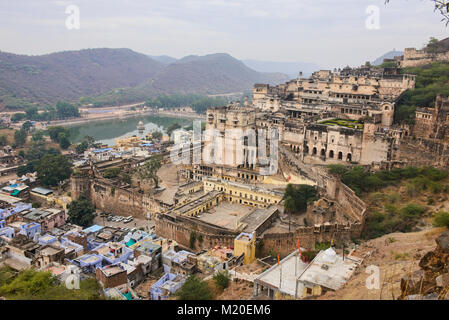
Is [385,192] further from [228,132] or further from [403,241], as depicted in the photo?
[228,132]

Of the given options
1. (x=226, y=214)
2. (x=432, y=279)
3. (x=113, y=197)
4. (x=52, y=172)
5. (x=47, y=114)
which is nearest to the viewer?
(x=432, y=279)

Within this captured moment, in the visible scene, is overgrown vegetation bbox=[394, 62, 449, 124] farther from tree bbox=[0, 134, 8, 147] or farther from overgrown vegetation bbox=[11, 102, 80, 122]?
overgrown vegetation bbox=[11, 102, 80, 122]

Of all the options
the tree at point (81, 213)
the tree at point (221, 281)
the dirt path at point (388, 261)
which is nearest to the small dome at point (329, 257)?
the dirt path at point (388, 261)

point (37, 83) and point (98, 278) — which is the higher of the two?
point (37, 83)

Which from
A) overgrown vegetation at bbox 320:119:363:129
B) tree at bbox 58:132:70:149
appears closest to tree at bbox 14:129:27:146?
tree at bbox 58:132:70:149

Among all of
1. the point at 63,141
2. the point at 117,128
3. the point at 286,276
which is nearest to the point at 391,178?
the point at 286,276

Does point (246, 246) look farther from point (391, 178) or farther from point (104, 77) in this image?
point (104, 77)

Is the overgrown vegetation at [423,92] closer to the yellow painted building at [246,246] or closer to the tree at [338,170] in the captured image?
the tree at [338,170]
